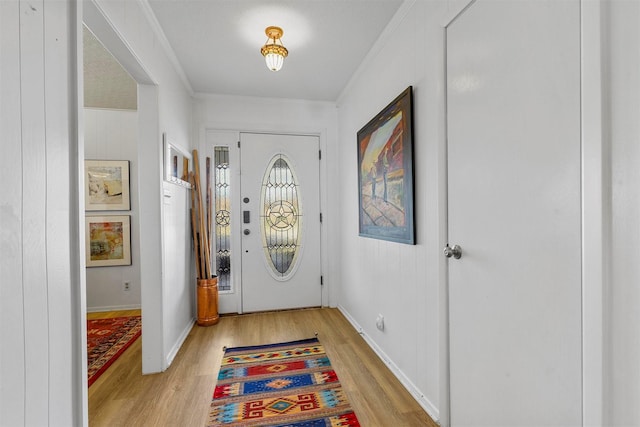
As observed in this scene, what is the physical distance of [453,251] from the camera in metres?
1.48

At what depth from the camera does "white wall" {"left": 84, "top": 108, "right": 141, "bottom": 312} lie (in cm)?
374

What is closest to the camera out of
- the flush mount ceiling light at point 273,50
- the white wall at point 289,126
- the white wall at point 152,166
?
the white wall at point 152,166

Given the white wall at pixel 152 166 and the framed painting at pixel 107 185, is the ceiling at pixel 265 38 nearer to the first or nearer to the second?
the white wall at pixel 152 166

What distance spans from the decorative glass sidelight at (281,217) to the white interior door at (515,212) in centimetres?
235

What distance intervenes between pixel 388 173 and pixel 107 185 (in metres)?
3.45

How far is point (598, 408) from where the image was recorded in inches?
32.2

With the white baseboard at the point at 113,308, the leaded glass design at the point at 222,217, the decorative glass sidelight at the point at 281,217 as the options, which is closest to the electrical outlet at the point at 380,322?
the decorative glass sidelight at the point at 281,217

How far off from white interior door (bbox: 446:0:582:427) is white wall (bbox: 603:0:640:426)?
3.5 inches

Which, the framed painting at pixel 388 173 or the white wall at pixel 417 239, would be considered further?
the framed painting at pixel 388 173

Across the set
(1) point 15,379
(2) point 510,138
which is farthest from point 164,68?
(2) point 510,138

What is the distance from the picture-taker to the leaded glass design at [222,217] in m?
3.51

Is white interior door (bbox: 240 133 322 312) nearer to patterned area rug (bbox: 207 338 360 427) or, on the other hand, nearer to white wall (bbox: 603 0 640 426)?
patterned area rug (bbox: 207 338 360 427)

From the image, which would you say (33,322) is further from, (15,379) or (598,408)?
(598,408)

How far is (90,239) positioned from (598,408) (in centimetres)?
457
